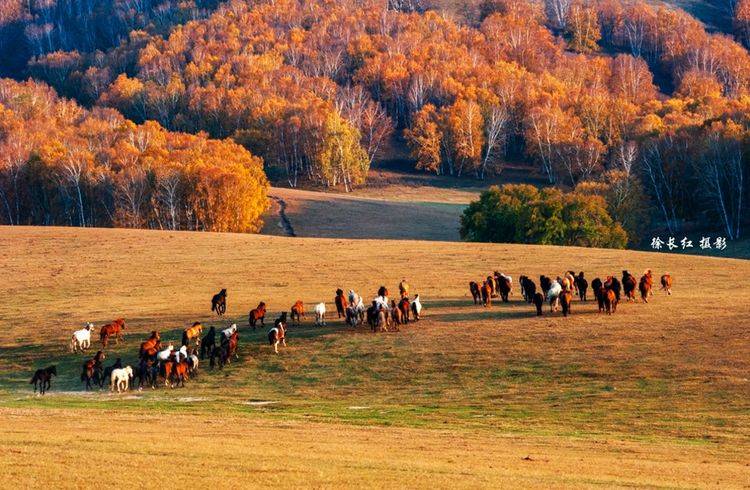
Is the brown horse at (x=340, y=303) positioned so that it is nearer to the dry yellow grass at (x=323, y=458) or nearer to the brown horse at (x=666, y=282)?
the brown horse at (x=666, y=282)

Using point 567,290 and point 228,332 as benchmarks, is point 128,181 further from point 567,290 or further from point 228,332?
point 567,290

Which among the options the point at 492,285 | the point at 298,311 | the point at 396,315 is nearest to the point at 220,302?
the point at 298,311

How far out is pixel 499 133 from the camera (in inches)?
6097

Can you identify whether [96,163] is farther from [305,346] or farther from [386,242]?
[305,346]

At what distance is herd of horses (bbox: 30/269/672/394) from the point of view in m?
32.5

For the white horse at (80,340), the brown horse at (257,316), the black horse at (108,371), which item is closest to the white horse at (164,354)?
the black horse at (108,371)

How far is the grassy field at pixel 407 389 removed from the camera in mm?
19109

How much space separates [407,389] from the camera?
98.9ft

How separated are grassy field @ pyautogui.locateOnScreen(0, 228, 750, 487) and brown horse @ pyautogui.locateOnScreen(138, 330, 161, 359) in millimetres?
1382

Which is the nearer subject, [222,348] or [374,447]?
[374,447]

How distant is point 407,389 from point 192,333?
976 centimetres

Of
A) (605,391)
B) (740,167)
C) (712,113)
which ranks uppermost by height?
(712,113)

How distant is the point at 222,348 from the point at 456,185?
111049mm

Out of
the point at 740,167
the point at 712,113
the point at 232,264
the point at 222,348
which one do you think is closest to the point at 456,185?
the point at 712,113
